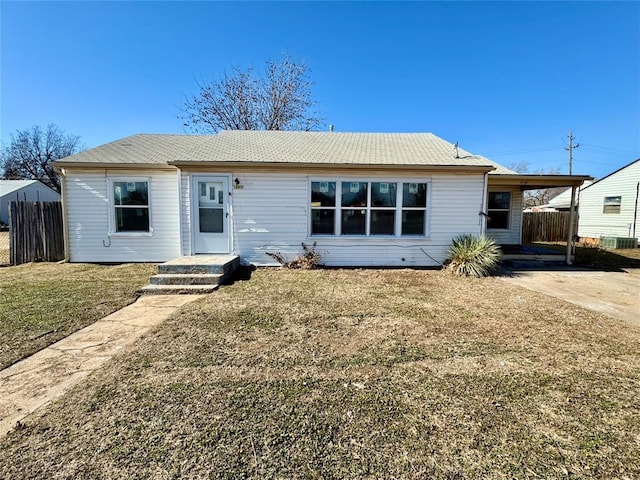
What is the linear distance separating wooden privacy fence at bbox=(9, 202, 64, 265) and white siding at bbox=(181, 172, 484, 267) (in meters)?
4.18

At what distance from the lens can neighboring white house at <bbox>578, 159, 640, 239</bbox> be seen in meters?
15.6

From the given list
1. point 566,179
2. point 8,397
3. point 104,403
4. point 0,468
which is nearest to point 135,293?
point 8,397

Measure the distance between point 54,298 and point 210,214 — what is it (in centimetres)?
379

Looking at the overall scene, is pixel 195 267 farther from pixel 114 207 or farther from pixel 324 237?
pixel 114 207

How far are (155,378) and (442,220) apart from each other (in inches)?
303

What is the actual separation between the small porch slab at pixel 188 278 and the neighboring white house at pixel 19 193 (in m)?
24.7

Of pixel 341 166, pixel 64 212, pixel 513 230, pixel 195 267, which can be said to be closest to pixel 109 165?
pixel 64 212

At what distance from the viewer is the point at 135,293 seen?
581cm

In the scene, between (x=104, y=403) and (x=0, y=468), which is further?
(x=104, y=403)

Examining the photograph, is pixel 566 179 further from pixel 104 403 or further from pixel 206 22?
pixel 206 22

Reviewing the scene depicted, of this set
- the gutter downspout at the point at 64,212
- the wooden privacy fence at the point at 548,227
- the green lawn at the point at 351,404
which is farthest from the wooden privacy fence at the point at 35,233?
the wooden privacy fence at the point at 548,227

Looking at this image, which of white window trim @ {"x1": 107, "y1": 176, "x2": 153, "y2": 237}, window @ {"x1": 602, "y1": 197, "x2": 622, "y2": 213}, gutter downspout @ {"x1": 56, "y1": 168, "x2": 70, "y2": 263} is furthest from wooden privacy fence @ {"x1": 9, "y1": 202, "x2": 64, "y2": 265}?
window @ {"x1": 602, "y1": 197, "x2": 622, "y2": 213}

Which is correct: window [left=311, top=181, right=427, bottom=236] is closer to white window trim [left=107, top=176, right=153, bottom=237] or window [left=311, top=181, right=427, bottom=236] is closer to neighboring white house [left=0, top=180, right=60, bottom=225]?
white window trim [left=107, top=176, right=153, bottom=237]

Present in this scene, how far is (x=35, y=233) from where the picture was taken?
29.0 feet
